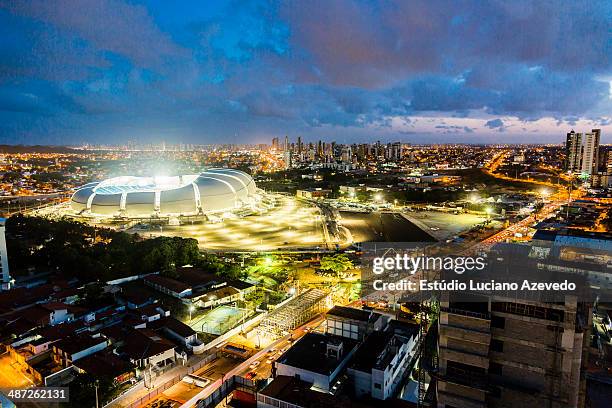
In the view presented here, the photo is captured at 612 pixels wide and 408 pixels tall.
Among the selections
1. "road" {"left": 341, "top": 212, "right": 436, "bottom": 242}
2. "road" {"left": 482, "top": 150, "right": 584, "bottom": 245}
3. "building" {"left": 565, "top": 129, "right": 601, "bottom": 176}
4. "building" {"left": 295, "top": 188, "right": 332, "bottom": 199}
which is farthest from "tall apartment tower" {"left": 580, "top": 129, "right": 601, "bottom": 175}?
"road" {"left": 341, "top": 212, "right": 436, "bottom": 242}

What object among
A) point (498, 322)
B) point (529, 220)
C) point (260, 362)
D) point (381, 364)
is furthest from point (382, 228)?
point (498, 322)

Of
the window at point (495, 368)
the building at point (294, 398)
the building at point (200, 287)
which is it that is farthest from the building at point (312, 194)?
the window at point (495, 368)

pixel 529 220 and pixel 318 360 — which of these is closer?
pixel 318 360

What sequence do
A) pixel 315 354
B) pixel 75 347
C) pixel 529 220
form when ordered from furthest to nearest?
pixel 529 220 → pixel 75 347 → pixel 315 354

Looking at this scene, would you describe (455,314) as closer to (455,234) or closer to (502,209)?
(455,234)

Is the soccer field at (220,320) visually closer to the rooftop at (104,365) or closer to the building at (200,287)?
the building at (200,287)

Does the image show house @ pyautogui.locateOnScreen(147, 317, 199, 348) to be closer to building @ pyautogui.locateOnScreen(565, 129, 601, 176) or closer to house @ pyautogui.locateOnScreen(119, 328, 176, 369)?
house @ pyautogui.locateOnScreen(119, 328, 176, 369)

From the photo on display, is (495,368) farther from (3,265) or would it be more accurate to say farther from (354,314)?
(3,265)
